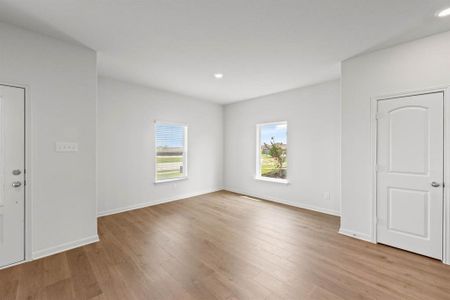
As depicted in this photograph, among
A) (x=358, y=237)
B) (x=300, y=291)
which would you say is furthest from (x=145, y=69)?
(x=358, y=237)

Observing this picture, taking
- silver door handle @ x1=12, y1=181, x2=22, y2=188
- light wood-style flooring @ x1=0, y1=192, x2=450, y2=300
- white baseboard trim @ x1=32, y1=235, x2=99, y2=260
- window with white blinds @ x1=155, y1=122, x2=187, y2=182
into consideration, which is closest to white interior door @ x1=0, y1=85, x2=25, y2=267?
silver door handle @ x1=12, y1=181, x2=22, y2=188

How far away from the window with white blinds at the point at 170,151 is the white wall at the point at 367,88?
380 centimetres

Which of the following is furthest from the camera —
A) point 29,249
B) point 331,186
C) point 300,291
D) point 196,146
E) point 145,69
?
point 196,146

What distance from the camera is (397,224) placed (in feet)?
8.81

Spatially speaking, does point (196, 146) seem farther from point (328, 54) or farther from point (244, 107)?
point (328, 54)

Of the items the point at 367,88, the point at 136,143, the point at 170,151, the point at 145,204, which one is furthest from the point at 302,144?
the point at 145,204

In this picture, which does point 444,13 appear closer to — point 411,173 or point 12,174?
point 411,173

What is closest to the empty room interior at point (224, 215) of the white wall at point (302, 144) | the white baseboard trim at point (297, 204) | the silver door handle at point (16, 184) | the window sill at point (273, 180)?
the silver door handle at point (16, 184)

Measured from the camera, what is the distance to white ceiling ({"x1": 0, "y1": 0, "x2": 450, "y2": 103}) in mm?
1928

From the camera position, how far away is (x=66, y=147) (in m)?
2.61

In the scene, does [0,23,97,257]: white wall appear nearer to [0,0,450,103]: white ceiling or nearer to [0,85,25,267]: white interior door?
[0,85,25,267]: white interior door

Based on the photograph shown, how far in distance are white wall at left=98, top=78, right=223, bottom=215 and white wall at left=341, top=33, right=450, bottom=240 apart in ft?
12.2

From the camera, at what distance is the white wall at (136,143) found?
3.97 meters

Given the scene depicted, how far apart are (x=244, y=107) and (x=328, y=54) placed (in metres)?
3.02
